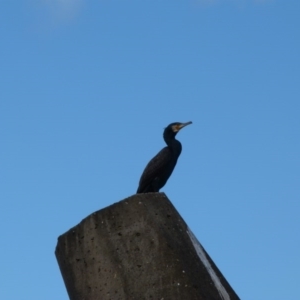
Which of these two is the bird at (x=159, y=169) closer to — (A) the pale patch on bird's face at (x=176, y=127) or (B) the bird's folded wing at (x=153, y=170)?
(B) the bird's folded wing at (x=153, y=170)

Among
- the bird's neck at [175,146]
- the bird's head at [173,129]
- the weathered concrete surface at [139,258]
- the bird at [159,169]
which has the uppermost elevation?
the bird's head at [173,129]

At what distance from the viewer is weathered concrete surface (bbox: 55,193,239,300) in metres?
6.11

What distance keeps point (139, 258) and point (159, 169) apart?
2473 millimetres

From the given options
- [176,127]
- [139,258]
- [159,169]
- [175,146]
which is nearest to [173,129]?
[176,127]

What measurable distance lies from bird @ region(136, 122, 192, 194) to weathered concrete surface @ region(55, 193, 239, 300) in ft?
6.58

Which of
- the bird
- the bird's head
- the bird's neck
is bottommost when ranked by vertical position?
the bird

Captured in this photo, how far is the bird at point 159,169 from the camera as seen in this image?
28.2 ft

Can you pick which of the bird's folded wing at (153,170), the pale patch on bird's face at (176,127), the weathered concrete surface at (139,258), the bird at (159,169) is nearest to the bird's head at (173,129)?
the pale patch on bird's face at (176,127)

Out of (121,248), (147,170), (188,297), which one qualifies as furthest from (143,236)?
(147,170)

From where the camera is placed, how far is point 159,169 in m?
8.59

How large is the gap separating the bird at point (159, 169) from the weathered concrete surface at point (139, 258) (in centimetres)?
201

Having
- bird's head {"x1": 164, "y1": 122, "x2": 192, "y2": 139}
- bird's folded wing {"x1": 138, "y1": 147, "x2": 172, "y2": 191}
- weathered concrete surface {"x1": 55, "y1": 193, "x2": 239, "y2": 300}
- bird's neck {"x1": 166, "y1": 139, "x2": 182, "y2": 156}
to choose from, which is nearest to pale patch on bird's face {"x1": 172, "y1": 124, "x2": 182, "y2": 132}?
bird's head {"x1": 164, "y1": 122, "x2": 192, "y2": 139}

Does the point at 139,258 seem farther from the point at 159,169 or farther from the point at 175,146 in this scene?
the point at 175,146

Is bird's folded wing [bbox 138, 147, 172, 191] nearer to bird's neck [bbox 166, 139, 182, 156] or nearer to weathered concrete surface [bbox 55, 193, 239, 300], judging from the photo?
bird's neck [bbox 166, 139, 182, 156]
